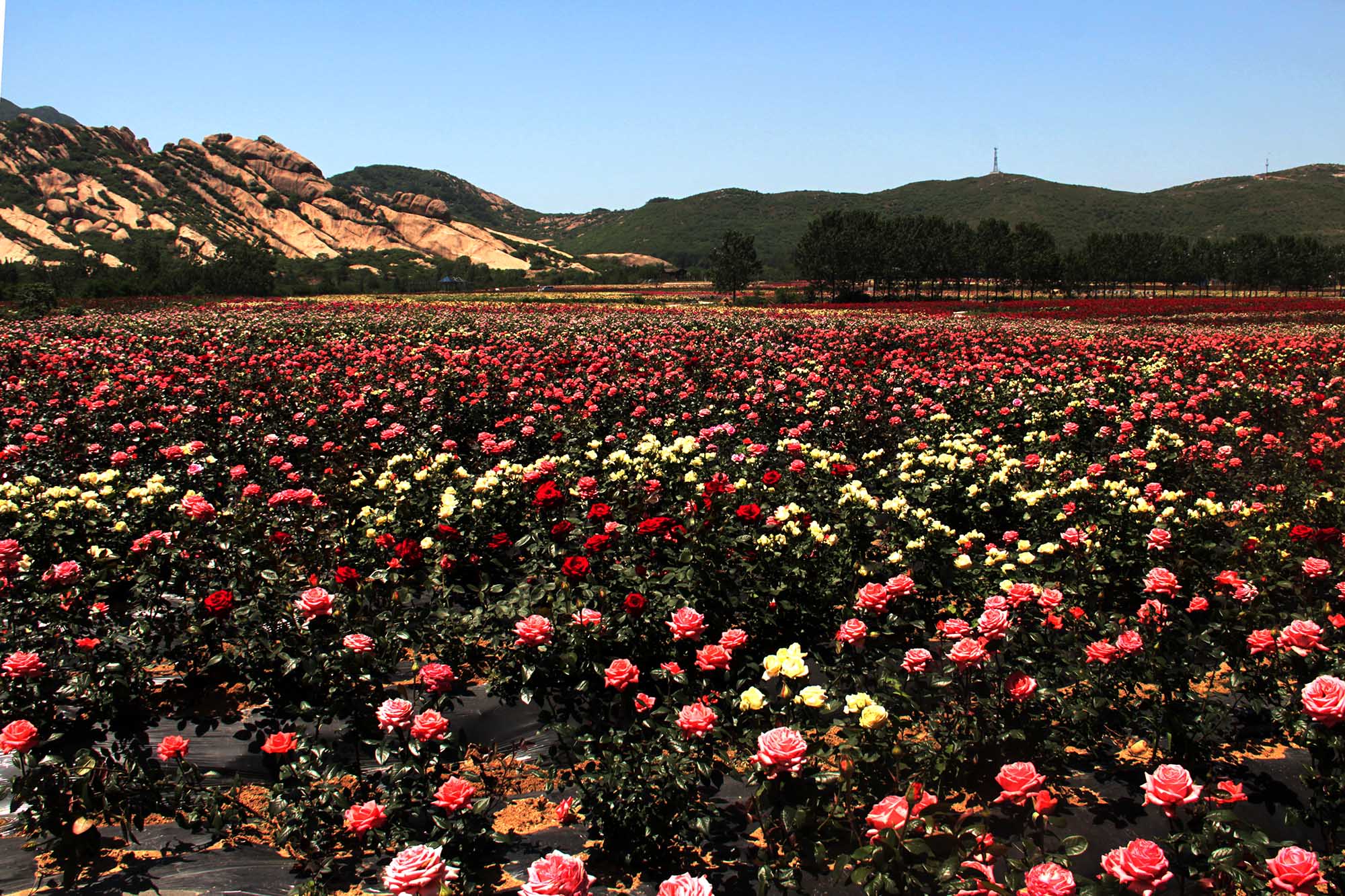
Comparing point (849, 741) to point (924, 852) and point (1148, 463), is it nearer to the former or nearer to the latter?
point (924, 852)

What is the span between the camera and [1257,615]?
4125mm

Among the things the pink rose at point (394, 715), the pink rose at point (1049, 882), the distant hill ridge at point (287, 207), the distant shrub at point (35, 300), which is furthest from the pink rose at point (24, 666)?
the distant hill ridge at point (287, 207)

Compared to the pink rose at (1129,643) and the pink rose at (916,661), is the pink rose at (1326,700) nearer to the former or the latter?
the pink rose at (1129,643)

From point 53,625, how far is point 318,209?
190 metres

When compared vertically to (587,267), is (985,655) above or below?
below

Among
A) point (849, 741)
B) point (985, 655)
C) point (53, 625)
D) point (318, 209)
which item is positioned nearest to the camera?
point (849, 741)

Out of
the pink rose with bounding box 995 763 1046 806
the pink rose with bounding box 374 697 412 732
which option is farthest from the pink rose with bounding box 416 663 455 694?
the pink rose with bounding box 995 763 1046 806

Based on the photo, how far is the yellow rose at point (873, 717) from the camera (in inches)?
117

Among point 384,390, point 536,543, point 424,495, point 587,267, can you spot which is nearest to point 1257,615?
point 536,543

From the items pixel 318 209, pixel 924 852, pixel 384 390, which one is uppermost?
pixel 318 209

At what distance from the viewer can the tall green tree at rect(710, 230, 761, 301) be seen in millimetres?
65812

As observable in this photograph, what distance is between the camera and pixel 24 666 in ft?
11.4

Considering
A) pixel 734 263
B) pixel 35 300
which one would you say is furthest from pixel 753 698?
pixel 734 263

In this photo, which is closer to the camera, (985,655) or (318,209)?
(985,655)
